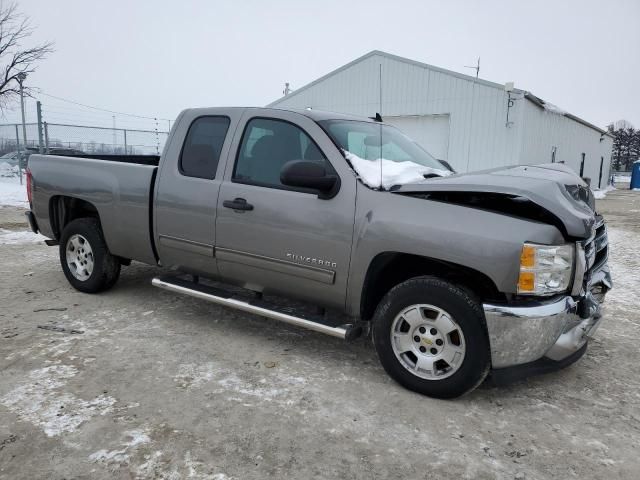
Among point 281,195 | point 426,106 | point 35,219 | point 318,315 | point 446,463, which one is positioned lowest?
point 446,463

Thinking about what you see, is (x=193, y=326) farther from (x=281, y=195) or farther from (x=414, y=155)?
(x=414, y=155)

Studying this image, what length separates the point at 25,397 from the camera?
3082 mm

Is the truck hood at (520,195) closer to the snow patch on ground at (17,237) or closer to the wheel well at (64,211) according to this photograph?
the wheel well at (64,211)

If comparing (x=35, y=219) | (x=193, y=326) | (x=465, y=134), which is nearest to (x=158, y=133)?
(x=465, y=134)

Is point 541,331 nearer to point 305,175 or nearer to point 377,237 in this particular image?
point 377,237

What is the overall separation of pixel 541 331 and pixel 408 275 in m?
0.94

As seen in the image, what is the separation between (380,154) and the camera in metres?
3.90

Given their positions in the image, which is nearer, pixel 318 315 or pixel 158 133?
pixel 318 315

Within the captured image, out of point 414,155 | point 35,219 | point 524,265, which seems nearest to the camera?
point 524,265

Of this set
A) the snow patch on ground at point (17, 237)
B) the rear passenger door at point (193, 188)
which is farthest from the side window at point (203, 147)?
the snow patch on ground at point (17, 237)

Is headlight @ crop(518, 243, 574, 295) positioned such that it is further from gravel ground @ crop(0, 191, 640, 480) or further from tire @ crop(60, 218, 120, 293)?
tire @ crop(60, 218, 120, 293)

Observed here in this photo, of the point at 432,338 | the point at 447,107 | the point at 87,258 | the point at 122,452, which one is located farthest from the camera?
the point at 447,107

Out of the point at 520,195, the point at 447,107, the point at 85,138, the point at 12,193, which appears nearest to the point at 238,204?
the point at 520,195

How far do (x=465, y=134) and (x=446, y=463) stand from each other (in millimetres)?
14310
